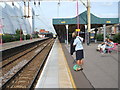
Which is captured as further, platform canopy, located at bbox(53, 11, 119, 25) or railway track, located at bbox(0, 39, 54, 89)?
platform canopy, located at bbox(53, 11, 119, 25)

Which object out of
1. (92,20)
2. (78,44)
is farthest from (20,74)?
(92,20)

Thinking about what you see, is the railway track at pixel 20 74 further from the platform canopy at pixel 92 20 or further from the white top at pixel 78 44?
the platform canopy at pixel 92 20

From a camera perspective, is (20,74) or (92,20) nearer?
(20,74)

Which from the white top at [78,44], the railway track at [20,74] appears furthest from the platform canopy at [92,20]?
the white top at [78,44]

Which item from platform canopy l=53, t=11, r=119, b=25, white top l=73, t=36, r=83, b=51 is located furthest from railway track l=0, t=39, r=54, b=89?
platform canopy l=53, t=11, r=119, b=25

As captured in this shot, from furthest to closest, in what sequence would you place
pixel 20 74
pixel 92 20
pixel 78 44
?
pixel 92 20 < pixel 20 74 < pixel 78 44

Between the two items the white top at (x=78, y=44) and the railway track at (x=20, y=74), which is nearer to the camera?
the railway track at (x=20, y=74)

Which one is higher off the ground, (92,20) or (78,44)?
(92,20)

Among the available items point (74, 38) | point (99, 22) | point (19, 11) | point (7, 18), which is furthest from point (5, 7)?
point (74, 38)

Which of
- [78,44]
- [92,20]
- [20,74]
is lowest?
[20,74]

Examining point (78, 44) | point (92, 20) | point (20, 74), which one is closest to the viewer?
point (78, 44)

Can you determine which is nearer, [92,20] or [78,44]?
[78,44]

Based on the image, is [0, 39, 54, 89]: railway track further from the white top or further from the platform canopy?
the platform canopy

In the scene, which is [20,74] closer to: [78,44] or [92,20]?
[78,44]
